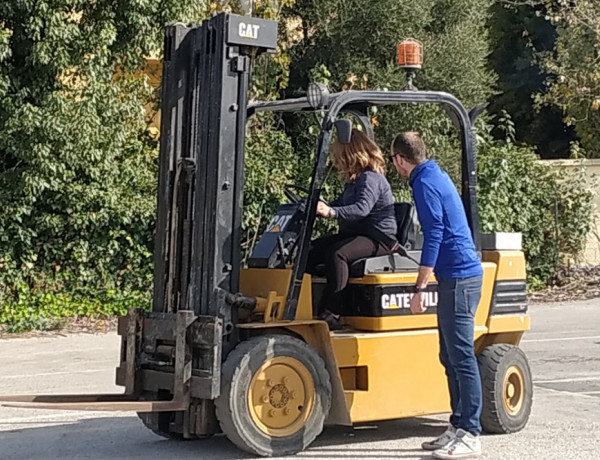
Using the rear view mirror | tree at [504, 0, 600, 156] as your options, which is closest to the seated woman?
the rear view mirror

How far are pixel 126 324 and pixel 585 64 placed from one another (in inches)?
737

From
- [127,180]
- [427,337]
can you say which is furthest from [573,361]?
[127,180]

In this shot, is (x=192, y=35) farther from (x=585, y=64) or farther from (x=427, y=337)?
(x=585, y=64)

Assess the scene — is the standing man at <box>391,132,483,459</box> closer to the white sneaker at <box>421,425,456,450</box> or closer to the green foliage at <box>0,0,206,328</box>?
the white sneaker at <box>421,425,456,450</box>

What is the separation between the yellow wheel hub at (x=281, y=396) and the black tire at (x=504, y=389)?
1.53 meters

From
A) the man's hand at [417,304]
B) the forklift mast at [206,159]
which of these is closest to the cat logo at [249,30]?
the forklift mast at [206,159]

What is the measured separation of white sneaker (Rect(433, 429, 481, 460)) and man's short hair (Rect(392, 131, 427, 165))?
73.3 inches

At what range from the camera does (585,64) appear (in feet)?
80.2

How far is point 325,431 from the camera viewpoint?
28.0 feet

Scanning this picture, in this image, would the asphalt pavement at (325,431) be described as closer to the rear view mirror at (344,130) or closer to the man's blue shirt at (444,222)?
the man's blue shirt at (444,222)

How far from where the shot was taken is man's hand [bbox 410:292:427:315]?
7.96 metres

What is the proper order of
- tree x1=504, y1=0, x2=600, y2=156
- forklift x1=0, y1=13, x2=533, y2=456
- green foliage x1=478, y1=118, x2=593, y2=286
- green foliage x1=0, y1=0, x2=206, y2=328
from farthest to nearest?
tree x1=504, y1=0, x2=600, y2=156 < green foliage x1=478, y1=118, x2=593, y2=286 < green foliage x1=0, y1=0, x2=206, y2=328 < forklift x1=0, y1=13, x2=533, y2=456

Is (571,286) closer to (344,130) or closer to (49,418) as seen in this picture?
(49,418)

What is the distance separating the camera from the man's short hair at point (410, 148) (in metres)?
7.69
